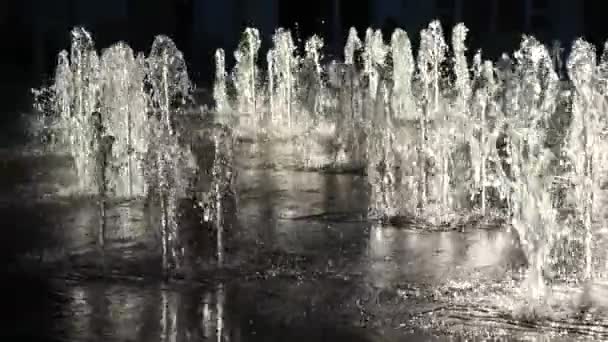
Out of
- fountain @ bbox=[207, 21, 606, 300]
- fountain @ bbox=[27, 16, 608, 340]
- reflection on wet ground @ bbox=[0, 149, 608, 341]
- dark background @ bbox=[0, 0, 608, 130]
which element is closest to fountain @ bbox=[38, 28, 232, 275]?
fountain @ bbox=[27, 16, 608, 340]

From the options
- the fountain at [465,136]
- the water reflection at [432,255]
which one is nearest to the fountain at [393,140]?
the fountain at [465,136]

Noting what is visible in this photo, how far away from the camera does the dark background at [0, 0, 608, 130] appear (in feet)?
91.1

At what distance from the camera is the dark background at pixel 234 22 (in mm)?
27781

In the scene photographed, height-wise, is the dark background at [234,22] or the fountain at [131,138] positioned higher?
the dark background at [234,22]

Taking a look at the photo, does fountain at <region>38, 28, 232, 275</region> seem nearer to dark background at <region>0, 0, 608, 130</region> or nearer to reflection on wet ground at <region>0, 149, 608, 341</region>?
reflection on wet ground at <region>0, 149, 608, 341</region>

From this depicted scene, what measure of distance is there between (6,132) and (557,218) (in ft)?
34.2

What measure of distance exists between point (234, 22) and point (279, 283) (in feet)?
81.2

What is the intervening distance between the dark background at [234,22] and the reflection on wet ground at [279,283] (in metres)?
19.2

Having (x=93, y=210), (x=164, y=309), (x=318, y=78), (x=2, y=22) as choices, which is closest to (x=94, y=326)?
(x=164, y=309)

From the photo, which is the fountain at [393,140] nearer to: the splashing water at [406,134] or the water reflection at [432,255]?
the splashing water at [406,134]

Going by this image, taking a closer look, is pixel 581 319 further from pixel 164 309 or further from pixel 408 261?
pixel 164 309

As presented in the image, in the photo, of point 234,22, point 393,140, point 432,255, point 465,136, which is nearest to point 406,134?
point 393,140

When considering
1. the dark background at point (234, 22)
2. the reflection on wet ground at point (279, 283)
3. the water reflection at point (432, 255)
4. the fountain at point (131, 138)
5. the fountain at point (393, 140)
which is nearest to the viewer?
the reflection on wet ground at point (279, 283)

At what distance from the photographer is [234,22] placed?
30156mm
